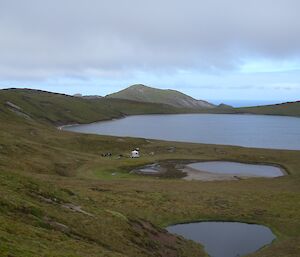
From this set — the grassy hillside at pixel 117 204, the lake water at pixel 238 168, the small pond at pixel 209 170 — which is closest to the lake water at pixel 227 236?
the grassy hillside at pixel 117 204

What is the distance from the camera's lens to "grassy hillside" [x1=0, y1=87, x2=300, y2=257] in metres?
31.2

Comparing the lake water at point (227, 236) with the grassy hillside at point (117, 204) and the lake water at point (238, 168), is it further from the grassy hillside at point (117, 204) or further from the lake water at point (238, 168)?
the lake water at point (238, 168)

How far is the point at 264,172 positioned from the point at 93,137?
59.9 m

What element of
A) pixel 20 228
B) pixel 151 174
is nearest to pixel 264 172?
pixel 151 174

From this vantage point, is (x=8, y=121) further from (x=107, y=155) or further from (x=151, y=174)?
(x=151, y=174)

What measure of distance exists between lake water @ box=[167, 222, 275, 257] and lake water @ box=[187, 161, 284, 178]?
35.6 m

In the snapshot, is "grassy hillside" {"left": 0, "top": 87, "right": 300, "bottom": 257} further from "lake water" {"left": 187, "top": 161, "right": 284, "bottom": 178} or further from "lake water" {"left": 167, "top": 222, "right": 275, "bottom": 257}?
"lake water" {"left": 187, "top": 161, "right": 284, "bottom": 178}

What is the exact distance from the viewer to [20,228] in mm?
28344

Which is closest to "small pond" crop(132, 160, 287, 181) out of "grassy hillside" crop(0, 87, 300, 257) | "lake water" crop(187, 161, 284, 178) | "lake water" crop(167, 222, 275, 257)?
"lake water" crop(187, 161, 284, 178)

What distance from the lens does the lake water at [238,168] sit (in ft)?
289

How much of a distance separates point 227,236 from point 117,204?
15460 millimetres

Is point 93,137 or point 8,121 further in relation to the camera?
point 8,121

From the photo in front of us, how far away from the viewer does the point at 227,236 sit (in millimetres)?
48344

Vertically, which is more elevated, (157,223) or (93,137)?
(93,137)
